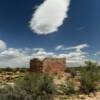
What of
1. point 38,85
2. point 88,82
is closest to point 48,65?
point 88,82

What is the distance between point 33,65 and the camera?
1359 inches

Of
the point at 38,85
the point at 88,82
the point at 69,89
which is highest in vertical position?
the point at 88,82

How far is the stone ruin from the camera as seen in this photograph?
33.0 metres

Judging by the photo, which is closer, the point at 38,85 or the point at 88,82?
the point at 38,85

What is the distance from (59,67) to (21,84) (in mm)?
13627

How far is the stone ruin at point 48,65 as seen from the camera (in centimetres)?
3295

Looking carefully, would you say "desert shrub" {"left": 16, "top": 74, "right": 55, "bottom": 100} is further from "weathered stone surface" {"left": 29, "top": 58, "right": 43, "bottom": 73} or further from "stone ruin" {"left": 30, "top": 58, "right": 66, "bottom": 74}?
"weathered stone surface" {"left": 29, "top": 58, "right": 43, "bottom": 73}

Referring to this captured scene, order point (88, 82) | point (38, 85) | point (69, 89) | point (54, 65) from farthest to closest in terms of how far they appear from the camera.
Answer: point (54, 65)
point (88, 82)
point (69, 89)
point (38, 85)

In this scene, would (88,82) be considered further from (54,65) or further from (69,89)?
(54,65)

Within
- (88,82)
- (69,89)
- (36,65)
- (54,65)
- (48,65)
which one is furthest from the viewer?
(54,65)

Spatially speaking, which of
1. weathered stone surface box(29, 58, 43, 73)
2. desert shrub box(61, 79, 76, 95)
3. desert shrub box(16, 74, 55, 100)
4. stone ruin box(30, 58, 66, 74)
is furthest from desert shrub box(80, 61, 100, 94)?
weathered stone surface box(29, 58, 43, 73)

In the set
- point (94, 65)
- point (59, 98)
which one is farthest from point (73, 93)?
point (94, 65)

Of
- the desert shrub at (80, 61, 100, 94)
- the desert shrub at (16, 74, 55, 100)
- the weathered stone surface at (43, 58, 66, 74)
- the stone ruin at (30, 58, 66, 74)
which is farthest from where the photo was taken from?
the weathered stone surface at (43, 58, 66, 74)

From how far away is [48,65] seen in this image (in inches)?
1318
